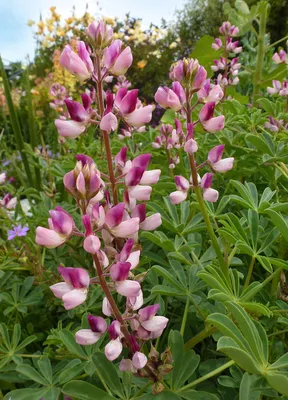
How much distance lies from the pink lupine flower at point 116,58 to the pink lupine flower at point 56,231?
275 millimetres

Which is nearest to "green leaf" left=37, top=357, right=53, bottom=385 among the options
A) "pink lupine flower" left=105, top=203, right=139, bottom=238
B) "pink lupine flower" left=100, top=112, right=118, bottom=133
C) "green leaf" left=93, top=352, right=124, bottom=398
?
"green leaf" left=93, top=352, right=124, bottom=398

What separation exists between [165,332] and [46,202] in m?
0.70

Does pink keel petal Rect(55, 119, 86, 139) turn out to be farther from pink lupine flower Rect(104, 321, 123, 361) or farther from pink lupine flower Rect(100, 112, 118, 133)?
pink lupine flower Rect(104, 321, 123, 361)

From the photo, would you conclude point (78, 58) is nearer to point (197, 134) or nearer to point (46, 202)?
point (46, 202)

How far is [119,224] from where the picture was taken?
0.61 m

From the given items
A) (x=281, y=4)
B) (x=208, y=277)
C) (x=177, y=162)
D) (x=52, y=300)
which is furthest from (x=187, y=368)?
(x=281, y=4)

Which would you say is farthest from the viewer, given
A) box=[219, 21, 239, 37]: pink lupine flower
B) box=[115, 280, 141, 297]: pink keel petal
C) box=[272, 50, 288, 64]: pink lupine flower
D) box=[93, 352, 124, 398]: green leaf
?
box=[219, 21, 239, 37]: pink lupine flower

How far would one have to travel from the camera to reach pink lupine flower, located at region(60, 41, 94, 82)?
26.6 inches

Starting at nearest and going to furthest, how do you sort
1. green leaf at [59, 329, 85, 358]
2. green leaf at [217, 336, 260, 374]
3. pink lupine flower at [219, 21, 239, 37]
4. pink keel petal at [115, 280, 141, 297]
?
1. green leaf at [217, 336, 260, 374]
2. pink keel petal at [115, 280, 141, 297]
3. green leaf at [59, 329, 85, 358]
4. pink lupine flower at [219, 21, 239, 37]

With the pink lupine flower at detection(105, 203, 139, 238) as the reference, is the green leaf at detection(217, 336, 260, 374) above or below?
below

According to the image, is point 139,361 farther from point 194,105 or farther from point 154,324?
point 194,105

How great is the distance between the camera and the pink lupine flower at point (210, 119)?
0.85 meters

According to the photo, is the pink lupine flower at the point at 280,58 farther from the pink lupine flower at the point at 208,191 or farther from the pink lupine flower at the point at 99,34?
the pink lupine flower at the point at 99,34

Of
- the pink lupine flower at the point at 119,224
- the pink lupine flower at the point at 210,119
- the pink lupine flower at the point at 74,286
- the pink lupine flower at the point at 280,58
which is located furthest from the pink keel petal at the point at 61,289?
the pink lupine flower at the point at 280,58
